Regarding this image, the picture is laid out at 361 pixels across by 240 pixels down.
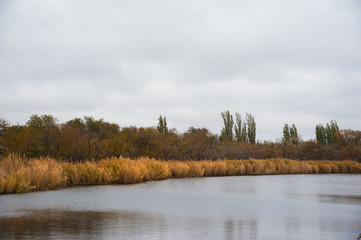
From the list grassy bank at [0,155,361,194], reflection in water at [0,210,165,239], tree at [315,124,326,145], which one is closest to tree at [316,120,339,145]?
tree at [315,124,326,145]

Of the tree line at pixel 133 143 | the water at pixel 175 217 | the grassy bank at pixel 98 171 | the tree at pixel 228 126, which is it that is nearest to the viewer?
the water at pixel 175 217

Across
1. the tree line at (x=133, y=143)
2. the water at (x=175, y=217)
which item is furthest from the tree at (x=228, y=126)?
the water at (x=175, y=217)

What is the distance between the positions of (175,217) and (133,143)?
74.5ft

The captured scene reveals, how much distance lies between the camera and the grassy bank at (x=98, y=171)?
14.5 metres

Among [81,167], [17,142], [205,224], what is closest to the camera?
[205,224]

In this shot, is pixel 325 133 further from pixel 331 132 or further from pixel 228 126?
pixel 228 126

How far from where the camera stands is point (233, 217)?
8.62 metres

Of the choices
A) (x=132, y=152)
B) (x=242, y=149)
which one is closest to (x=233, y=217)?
(x=132, y=152)

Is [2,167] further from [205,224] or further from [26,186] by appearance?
[205,224]

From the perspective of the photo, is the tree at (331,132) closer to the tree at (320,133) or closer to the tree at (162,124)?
the tree at (320,133)

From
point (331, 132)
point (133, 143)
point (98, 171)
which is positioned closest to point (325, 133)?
point (331, 132)

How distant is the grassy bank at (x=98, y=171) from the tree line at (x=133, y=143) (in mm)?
5097

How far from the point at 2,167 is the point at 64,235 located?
1040cm

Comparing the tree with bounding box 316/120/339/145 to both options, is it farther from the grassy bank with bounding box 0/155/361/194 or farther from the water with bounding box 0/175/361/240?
the water with bounding box 0/175/361/240
